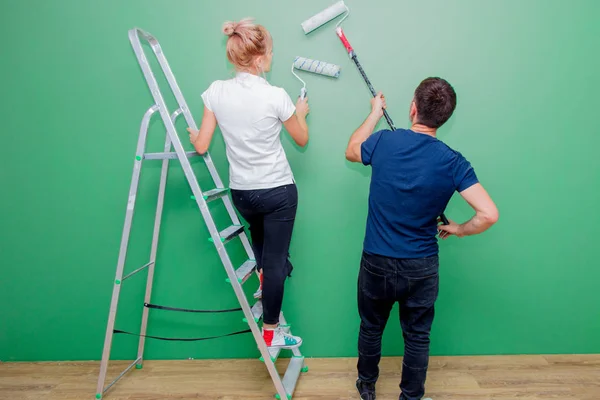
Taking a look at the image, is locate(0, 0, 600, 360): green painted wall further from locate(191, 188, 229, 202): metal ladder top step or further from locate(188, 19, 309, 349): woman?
locate(188, 19, 309, 349): woman

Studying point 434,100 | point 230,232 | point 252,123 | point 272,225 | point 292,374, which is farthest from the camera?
point 292,374

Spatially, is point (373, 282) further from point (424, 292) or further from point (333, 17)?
point (333, 17)

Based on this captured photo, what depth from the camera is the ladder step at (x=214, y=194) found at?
1.69m

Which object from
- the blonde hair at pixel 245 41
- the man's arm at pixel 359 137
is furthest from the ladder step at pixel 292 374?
the blonde hair at pixel 245 41

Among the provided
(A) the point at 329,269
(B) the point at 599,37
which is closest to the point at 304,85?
(A) the point at 329,269

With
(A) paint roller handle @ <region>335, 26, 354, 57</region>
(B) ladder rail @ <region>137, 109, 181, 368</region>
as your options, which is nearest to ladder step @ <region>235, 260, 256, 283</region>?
(B) ladder rail @ <region>137, 109, 181, 368</region>

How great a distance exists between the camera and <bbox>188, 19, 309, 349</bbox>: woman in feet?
5.06

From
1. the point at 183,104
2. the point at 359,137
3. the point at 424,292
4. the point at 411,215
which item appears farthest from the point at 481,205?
the point at 183,104

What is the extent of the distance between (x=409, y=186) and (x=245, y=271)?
77 cm

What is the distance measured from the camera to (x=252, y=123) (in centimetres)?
156

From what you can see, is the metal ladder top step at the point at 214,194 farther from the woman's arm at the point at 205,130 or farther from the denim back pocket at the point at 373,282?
the denim back pocket at the point at 373,282

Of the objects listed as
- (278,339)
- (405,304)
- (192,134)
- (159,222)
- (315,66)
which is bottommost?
(278,339)

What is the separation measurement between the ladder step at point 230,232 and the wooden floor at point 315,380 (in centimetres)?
70

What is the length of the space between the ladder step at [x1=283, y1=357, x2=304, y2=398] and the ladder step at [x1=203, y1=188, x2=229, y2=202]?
0.84 meters
